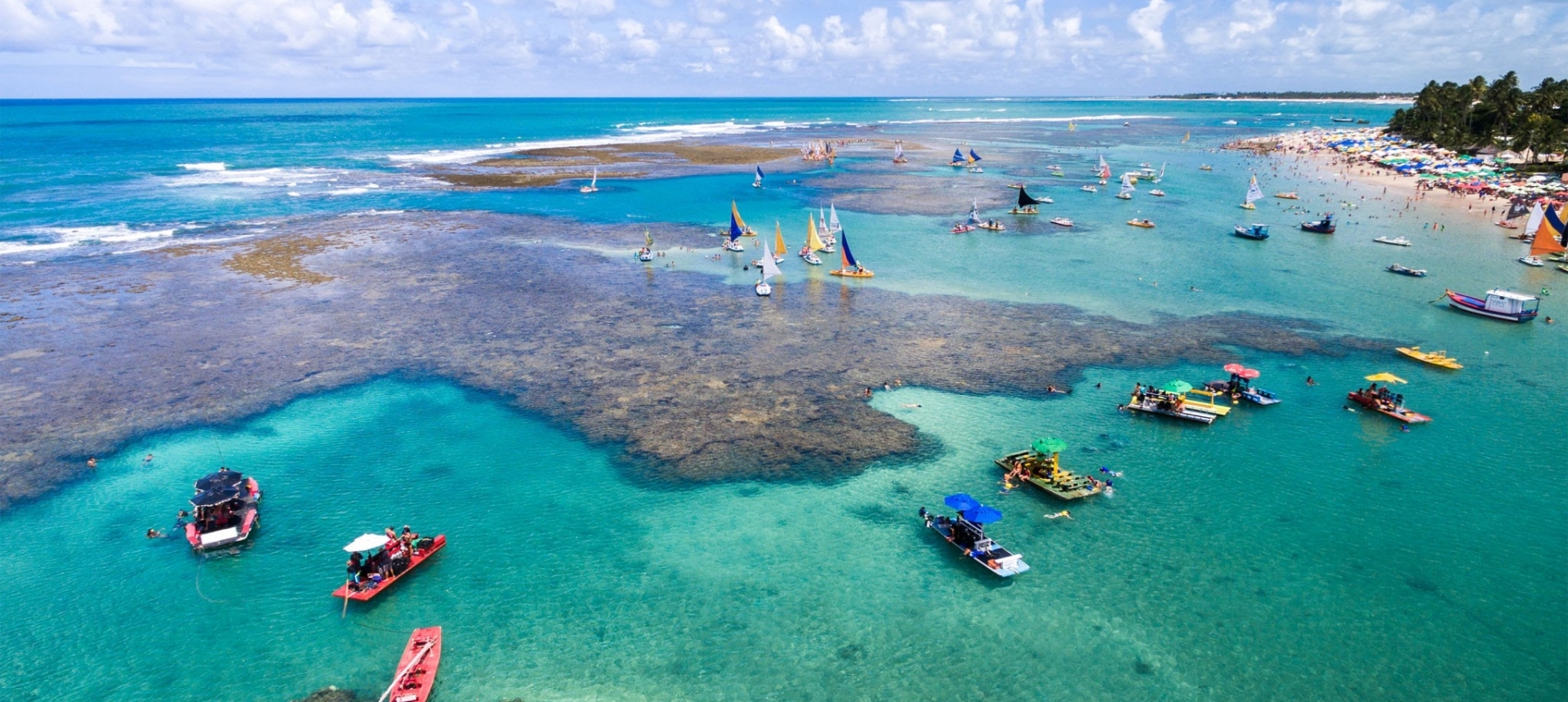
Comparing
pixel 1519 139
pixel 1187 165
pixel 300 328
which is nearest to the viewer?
pixel 300 328

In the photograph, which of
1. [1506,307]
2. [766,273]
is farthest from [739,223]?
[1506,307]

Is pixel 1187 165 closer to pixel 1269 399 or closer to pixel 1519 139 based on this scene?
pixel 1519 139

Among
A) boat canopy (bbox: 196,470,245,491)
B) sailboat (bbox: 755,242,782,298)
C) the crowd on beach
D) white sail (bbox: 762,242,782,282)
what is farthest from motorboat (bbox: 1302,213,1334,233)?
boat canopy (bbox: 196,470,245,491)

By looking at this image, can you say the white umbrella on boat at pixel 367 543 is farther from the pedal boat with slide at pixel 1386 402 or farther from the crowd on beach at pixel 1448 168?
the crowd on beach at pixel 1448 168

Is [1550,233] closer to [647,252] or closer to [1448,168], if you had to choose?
[1448,168]

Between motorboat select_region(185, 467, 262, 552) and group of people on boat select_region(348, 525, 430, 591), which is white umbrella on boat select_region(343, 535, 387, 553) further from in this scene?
motorboat select_region(185, 467, 262, 552)

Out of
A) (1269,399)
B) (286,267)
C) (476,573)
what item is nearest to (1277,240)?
(1269,399)

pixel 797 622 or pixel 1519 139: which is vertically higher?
pixel 1519 139

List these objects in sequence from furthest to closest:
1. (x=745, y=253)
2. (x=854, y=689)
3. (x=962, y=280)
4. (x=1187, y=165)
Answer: (x=1187, y=165)
(x=745, y=253)
(x=962, y=280)
(x=854, y=689)
